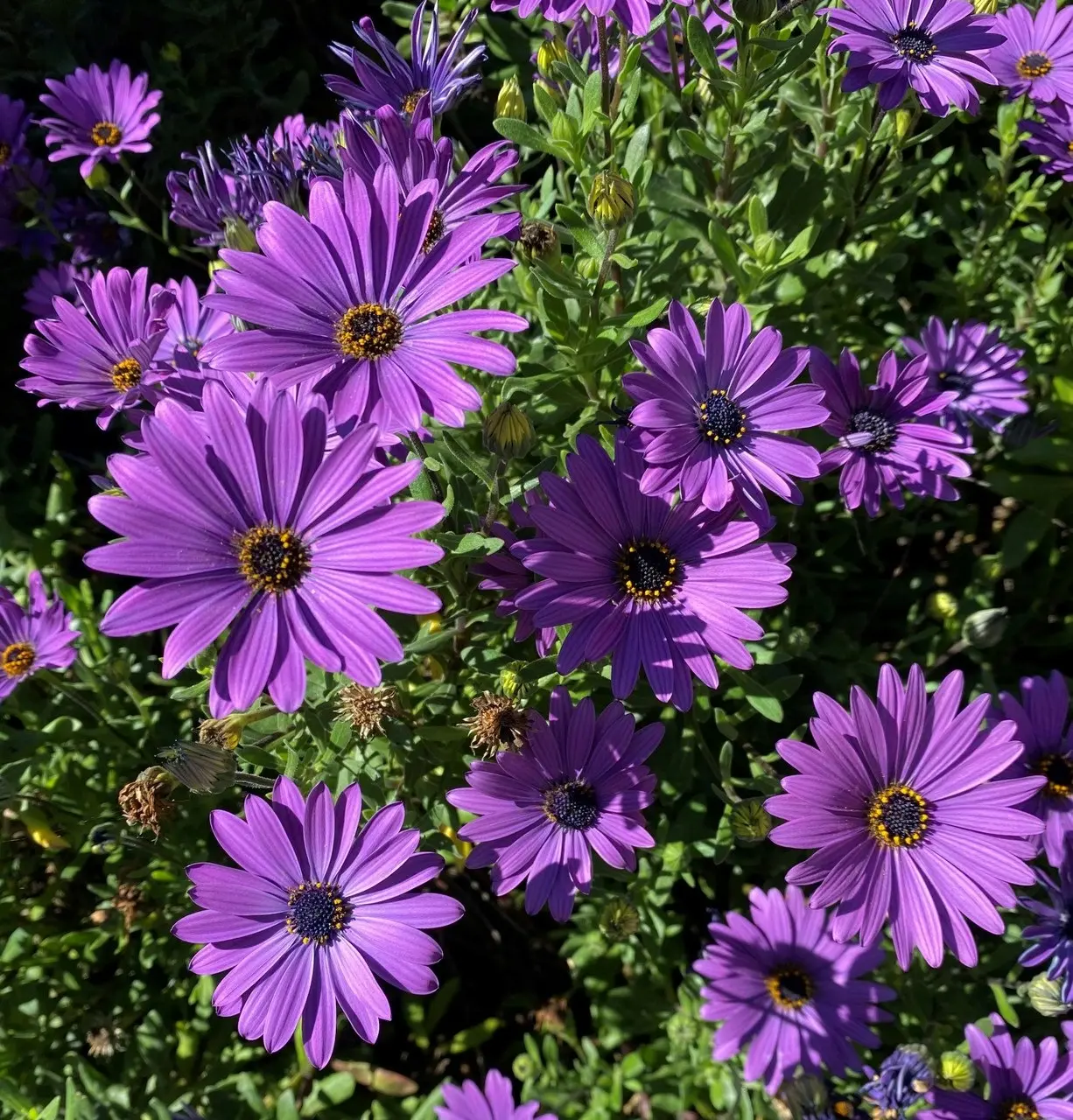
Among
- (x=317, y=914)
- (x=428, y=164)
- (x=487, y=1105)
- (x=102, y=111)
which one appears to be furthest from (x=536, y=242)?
(x=102, y=111)

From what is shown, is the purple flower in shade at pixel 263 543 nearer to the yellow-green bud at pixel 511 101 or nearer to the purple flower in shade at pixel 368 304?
the purple flower in shade at pixel 368 304

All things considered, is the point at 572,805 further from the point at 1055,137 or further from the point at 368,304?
the point at 1055,137

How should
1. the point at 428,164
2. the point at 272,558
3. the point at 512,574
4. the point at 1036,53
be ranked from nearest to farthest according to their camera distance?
the point at 272,558
the point at 428,164
the point at 512,574
the point at 1036,53

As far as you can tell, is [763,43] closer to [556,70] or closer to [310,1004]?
[556,70]

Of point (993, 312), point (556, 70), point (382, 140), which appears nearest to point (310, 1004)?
point (382, 140)

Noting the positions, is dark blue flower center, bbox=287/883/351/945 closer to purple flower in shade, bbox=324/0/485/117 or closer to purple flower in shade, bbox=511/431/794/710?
purple flower in shade, bbox=511/431/794/710

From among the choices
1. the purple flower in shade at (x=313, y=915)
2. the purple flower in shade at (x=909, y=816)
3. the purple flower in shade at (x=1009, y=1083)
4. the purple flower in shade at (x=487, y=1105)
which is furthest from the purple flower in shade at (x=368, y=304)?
the purple flower in shade at (x=1009, y=1083)
